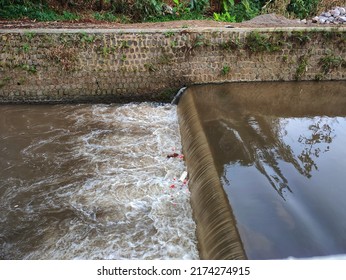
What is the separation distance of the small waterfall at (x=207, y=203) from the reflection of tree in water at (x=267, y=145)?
1.09 feet

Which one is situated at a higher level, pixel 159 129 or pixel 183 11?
pixel 183 11

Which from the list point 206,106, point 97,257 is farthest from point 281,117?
point 97,257

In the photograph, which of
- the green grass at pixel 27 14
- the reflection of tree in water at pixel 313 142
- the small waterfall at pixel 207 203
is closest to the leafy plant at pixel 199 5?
the green grass at pixel 27 14

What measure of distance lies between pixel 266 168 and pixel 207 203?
1222 mm

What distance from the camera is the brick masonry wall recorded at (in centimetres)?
860

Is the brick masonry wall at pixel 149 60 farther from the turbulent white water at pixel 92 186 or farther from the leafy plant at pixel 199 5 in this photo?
the leafy plant at pixel 199 5

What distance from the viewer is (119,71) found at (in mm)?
8969

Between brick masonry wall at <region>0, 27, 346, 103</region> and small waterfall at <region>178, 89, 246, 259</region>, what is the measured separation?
226cm

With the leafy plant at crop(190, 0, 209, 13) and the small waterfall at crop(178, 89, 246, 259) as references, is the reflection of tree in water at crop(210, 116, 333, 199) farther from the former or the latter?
the leafy plant at crop(190, 0, 209, 13)

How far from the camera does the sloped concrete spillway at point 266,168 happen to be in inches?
172

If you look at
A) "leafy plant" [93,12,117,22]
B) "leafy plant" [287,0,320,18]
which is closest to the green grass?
"leafy plant" [93,12,117,22]

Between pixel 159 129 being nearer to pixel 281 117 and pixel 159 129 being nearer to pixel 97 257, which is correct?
pixel 281 117

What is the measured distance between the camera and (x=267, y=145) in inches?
253
